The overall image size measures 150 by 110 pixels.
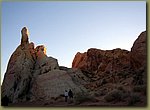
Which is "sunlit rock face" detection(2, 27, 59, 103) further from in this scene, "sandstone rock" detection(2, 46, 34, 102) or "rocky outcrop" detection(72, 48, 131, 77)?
"rocky outcrop" detection(72, 48, 131, 77)

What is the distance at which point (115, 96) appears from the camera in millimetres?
6953

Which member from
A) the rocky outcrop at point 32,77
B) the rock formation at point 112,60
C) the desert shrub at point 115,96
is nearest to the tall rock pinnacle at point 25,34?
the rocky outcrop at point 32,77

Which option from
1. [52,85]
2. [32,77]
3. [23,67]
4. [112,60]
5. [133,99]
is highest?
[112,60]

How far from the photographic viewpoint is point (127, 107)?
688 cm

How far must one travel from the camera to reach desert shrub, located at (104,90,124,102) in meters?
6.96

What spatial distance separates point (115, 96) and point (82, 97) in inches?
24.6

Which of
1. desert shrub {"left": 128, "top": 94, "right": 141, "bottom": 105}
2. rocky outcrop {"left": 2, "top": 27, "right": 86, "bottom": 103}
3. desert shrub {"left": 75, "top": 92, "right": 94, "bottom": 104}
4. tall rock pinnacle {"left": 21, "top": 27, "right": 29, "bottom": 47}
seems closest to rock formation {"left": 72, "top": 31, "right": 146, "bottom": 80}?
rocky outcrop {"left": 2, "top": 27, "right": 86, "bottom": 103}

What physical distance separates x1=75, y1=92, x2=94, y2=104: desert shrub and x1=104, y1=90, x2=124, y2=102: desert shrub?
1.17 ft

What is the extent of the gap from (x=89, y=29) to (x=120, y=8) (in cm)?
71

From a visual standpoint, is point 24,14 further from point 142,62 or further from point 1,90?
point 142,62

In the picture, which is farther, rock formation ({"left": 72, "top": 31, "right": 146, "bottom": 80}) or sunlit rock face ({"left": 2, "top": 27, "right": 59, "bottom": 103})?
sunlit rock face ({"left": 2, "top": 27, "right": 59, "bottom": 103})

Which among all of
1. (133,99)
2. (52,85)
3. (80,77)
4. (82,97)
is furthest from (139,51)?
(52,85)

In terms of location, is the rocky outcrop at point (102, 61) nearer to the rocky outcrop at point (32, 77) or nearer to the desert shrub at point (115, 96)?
the rocky outcrop at point (32, 77)

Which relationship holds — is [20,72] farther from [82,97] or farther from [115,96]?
[115,96]
